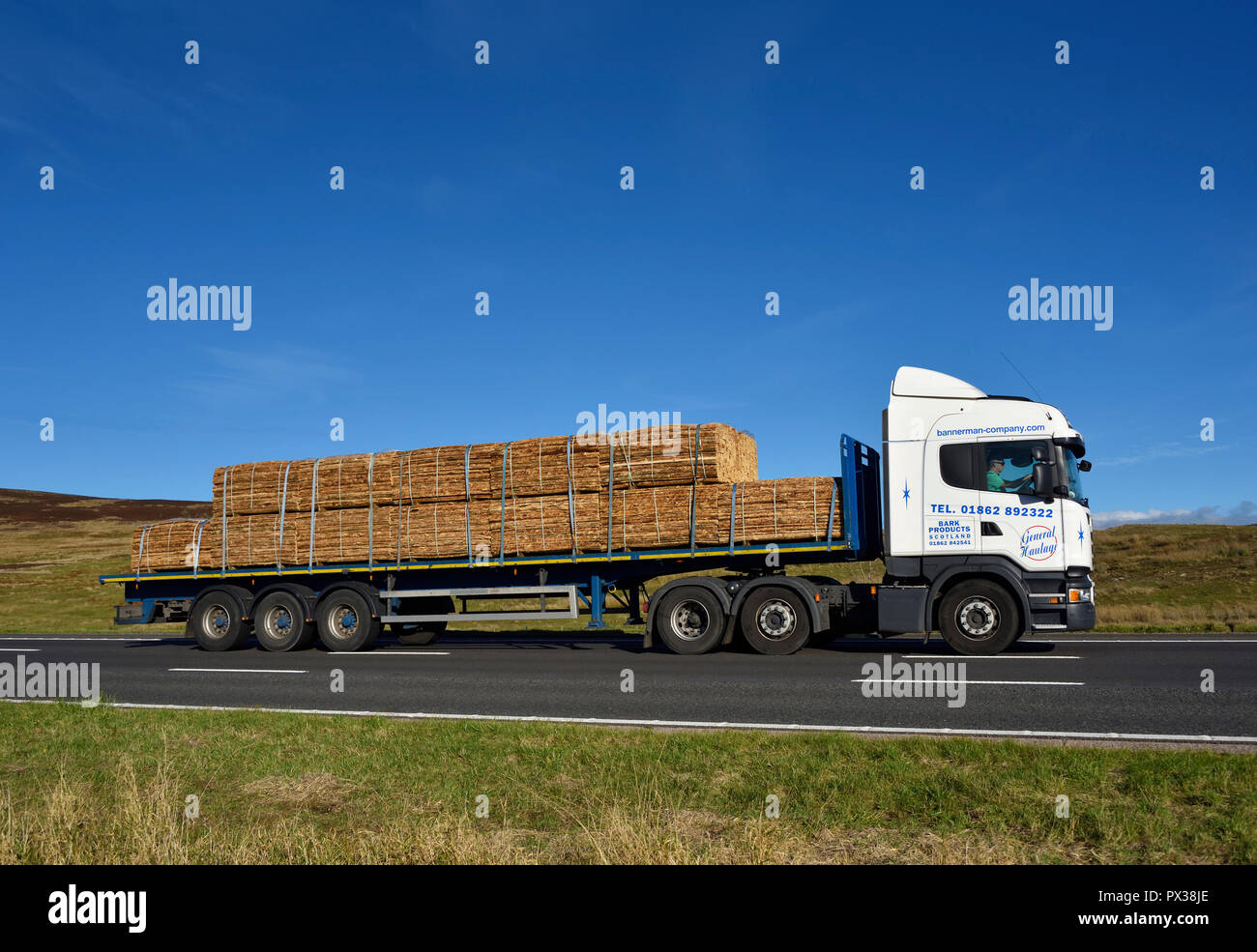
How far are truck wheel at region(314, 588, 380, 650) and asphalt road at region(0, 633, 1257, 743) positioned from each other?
16.0 inches

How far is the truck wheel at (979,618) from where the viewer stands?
13.5 m

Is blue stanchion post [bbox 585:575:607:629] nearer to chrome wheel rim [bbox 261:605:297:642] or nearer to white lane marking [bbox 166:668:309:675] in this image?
white lane marking [bbox 166:668:309:675]

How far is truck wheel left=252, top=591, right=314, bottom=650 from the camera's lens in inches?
686

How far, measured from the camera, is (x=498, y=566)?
16656 mm

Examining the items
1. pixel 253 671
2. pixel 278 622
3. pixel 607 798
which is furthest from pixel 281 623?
pixel 607 798

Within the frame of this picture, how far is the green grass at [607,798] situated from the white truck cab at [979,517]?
22.2 ft

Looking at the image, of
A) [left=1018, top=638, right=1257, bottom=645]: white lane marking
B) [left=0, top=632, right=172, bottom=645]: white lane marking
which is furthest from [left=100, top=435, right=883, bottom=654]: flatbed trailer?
[left=0, top=632, right=172, bottom=645]: white lane marking

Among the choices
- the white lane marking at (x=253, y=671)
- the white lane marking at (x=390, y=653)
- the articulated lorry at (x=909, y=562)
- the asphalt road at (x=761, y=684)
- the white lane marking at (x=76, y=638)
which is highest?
the articulated lorry at (x=909, y=562)

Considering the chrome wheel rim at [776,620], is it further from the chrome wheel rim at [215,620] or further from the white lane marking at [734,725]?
the chrome wheel rim at [215,620]

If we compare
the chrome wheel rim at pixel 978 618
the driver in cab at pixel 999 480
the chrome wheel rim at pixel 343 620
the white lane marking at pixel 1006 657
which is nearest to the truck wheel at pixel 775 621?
the white lane marking at pixel 1006 657
